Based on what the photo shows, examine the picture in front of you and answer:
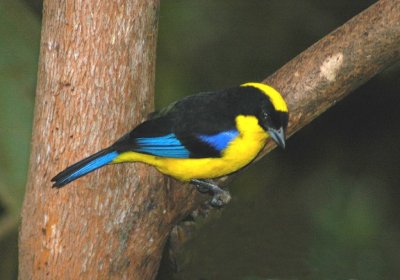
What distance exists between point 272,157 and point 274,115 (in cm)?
162

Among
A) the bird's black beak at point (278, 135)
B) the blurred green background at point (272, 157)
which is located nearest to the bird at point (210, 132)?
the bird's black beak at point (278, 135)

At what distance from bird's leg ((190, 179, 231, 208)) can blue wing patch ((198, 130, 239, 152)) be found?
7.6 inches

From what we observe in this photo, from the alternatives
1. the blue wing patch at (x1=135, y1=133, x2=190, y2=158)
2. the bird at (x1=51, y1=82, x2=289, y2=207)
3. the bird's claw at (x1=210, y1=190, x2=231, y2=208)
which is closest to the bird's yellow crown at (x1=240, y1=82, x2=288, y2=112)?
the bird at (x1=51, y1=82, x2=289, y2=207)

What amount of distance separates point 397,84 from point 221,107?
6.03ft

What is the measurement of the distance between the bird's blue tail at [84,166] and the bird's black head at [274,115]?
1.85 ft

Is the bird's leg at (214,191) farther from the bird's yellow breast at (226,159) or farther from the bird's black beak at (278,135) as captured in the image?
the bird's black beak at (278,135)

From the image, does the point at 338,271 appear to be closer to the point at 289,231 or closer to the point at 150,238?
the point at 289,231

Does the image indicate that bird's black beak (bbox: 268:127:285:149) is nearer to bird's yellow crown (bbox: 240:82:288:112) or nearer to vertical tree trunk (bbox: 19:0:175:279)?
bird's yellow crown (bbox: 240:82:288:112)

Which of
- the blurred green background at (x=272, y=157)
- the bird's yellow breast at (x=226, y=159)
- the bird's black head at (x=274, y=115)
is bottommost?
the blurred green background at (x=272, y=157)

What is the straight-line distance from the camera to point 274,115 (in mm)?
3107

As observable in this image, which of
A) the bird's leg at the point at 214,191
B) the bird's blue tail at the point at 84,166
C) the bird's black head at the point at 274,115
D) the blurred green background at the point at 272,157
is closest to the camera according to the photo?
the bird's blue tail at the point at 84,166

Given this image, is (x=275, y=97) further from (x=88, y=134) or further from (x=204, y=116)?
(x=88, y=134)

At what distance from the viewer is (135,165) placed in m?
3.22

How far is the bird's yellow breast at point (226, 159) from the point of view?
3170mm
